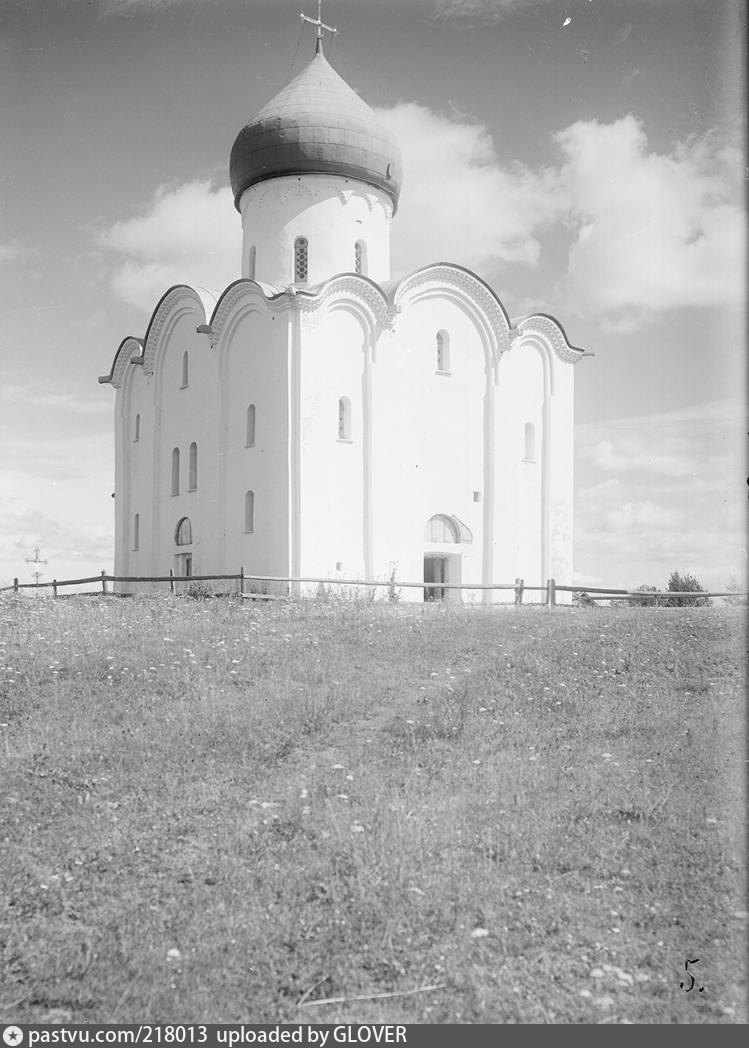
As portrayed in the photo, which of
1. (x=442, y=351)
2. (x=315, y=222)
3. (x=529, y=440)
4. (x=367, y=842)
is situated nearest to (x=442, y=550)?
(x=529, y=440)

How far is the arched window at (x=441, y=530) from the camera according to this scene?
2539 centimetres

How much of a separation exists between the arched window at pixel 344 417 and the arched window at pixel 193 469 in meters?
4.70

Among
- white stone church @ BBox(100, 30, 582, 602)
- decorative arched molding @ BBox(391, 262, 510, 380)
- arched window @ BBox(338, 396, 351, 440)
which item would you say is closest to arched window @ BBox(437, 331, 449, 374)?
white stone church @ BBox(100, 30, 582, 602)

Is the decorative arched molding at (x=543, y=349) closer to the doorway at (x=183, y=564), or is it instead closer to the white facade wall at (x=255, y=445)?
the white facade wall at (x=255, y=445)

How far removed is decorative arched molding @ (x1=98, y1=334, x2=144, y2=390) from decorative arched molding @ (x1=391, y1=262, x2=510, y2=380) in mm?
8976

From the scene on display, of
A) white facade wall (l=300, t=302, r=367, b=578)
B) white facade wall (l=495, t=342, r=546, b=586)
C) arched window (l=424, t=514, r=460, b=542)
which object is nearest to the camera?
white facade wall (l=300, t=302, r=367, b=578)

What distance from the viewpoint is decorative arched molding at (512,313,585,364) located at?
27.6 m

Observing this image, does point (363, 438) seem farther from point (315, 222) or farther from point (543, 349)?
point (543, 349)

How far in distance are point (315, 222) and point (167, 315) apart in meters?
5.28

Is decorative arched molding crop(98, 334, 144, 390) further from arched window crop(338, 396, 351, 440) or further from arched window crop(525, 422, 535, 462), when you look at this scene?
arched window crop(525, 422, 535, 462)

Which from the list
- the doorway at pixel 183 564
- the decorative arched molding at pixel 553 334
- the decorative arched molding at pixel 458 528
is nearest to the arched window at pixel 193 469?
the doorway at pixel 183 564

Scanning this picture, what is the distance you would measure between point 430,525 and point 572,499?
4.48m

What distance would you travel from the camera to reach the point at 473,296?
1052 inches

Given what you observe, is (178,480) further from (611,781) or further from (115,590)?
(611,781)
